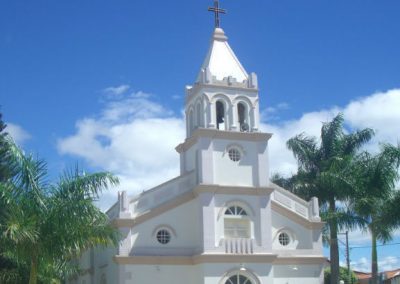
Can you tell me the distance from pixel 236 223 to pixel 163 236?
3.80 metres

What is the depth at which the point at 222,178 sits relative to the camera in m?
32.7

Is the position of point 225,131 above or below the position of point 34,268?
above

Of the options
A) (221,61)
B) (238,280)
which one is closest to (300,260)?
(238,280)

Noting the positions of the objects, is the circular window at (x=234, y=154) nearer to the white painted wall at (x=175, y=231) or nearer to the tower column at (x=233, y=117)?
the tower column at (x=233, y=117)

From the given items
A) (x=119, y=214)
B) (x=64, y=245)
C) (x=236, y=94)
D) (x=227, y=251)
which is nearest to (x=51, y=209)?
(x=64, y=245)

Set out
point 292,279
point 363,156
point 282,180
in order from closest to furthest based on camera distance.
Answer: point 292,279 < point 363,156 < point 282,180

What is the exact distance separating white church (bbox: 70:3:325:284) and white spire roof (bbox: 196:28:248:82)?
0.18 feet

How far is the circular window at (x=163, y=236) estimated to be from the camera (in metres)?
31.9

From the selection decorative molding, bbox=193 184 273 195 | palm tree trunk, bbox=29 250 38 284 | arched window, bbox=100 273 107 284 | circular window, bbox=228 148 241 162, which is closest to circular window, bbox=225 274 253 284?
decorative molding, bbox=193 184 273 195

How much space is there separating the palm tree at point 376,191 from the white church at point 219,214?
8.24ft

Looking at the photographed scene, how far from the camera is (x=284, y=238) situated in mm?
34250

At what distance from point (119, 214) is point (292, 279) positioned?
31.6 ft

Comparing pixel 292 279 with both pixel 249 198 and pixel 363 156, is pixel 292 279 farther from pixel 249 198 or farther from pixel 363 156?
pixel 363 156

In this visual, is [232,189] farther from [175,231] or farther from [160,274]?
[160,274]
